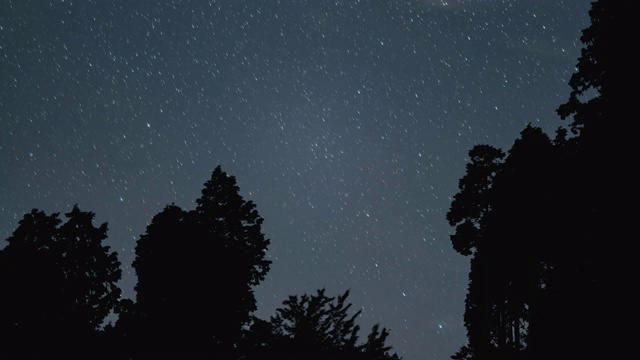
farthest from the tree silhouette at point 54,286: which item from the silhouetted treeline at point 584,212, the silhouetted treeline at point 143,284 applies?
the silhouetted treeline at point 584,212

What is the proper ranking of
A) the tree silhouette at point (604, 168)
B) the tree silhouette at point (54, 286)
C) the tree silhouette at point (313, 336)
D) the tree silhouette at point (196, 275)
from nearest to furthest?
the tree silhouette at point (313, 336), the tree silhouette at point (604, 168), the tree silhouette at point (196, 275), the tree silhouette at point (54, 286)

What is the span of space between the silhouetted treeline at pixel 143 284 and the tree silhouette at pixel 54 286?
0.17ft

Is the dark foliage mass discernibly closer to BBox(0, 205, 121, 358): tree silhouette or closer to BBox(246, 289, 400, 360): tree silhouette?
BBox(0, 205, 121, 358): tree silhouette

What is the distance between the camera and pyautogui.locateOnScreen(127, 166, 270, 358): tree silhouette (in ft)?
86.3

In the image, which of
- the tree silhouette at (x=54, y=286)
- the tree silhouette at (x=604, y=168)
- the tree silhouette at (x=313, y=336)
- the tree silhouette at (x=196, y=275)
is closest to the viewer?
the tree silhouette at (x=313, y=336)

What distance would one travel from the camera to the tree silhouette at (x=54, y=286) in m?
29.3

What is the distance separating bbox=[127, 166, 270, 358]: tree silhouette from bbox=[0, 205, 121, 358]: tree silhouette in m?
3.88

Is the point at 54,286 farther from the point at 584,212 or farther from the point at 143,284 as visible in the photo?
the point at 584,212

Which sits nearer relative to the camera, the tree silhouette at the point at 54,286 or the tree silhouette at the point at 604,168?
the tree silhouette at the point at 604,168

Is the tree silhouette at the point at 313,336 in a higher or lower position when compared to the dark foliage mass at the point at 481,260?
lower

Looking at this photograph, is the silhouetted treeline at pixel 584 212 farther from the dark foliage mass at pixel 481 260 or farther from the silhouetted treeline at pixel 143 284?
the silhouetted treeline at pixel 143 284

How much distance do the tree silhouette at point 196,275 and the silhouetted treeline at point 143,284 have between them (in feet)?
0.16

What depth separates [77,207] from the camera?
32.9 meters

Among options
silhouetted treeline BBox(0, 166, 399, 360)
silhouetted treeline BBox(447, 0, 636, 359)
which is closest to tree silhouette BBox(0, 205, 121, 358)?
silhouetted treeline BBox(0, 166, 399, 360)
